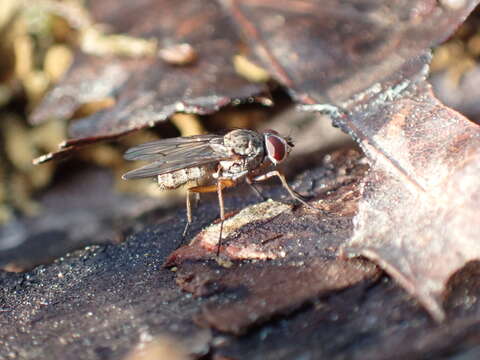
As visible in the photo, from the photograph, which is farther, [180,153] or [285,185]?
[180,153]

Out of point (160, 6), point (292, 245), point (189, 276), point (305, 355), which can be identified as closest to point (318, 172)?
point (292, 245)

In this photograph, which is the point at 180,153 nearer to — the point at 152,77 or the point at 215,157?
the point at 215,157

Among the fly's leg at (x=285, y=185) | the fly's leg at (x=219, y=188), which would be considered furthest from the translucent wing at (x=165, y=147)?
the fly's leg at (x=285, y=185)

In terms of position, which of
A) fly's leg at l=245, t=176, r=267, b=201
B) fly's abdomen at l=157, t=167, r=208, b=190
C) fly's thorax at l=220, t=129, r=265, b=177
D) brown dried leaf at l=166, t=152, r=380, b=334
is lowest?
fly's abdomen at l=157, t=167, r=208, b=190

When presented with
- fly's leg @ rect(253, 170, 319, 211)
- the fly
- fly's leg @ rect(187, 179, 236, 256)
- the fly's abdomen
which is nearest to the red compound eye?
the fly

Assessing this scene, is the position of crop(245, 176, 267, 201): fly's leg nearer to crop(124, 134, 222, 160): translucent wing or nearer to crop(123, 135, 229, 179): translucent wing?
crop(123, 135, 229, 179): translucent wing

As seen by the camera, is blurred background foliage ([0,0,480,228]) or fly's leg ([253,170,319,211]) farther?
blurred background foliage ([0,0,480,228])

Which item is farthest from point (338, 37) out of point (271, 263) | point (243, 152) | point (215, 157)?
point (271, 263)

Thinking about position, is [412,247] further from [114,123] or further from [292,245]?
[114,123]
